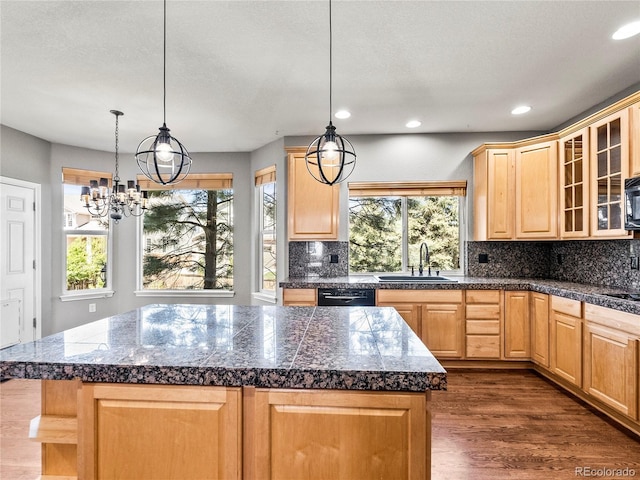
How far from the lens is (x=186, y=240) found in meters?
4.86

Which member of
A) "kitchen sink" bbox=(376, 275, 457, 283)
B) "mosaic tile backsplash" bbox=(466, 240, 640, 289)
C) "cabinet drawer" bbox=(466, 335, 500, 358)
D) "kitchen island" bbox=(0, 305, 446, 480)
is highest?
"mosaic tile backsplash" bbox=(466, 240, 640, 289)

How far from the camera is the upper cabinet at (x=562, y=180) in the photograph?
262 centimetres

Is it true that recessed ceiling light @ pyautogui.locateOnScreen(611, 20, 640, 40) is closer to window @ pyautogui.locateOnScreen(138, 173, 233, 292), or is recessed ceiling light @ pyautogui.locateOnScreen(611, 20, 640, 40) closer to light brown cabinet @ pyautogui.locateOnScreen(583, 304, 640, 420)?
light brown cabinet @ pyautogui.locateOnScreen(583, 304, 640, 420)

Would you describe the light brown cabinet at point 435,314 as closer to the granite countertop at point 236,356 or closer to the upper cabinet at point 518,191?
the upper cabinet at point 518,191

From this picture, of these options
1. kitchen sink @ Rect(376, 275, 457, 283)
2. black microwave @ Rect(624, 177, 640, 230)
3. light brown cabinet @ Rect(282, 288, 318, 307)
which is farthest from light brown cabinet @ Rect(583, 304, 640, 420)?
light brown cabinet @ Rect(282, 288, 318, 307)

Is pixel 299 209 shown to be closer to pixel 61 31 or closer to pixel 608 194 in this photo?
pixel 61 31

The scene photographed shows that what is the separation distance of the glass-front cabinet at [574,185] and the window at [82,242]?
5.52 m

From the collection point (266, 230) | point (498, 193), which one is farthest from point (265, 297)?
point (498, 193)

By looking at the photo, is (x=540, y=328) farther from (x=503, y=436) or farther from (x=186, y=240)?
(x=186, y=240)

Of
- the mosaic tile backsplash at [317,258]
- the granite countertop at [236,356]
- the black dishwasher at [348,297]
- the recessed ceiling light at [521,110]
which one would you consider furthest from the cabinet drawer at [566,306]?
the mosaic tile backsplash at [317,258]

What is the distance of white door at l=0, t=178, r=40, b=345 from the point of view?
370 cm

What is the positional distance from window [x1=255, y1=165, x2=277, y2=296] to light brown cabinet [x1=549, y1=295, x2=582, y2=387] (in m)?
3.04

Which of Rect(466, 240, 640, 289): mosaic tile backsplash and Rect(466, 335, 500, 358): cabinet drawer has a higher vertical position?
Rect(466, 240, 640, 289): mosaic tile backsplash

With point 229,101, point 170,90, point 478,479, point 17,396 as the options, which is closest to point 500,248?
point 478,479
